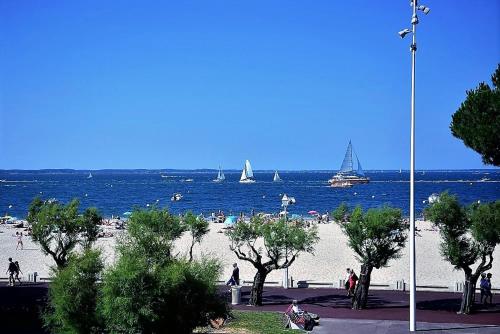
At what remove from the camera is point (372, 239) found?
24.2m

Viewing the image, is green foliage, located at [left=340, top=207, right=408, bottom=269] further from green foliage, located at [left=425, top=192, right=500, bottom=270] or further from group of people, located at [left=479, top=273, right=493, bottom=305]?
group of people, located at [left=479, top=273, right=493, bottom=305]

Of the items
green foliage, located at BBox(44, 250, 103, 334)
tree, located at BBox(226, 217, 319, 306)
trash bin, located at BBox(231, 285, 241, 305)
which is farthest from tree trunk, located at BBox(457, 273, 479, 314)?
green foliage, located at BBox(44, 250, 103, 334)

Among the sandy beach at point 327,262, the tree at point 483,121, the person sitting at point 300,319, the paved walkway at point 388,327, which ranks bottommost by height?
the sandy beach at point 327,262

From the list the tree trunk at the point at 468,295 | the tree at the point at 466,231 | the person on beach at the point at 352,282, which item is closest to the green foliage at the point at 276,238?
the person on beach at the point at 352,282

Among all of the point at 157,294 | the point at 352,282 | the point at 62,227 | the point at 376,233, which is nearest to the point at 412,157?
the point at 376,233

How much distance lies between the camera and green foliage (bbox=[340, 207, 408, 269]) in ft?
78.8

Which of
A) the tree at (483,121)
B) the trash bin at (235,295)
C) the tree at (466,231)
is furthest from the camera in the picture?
the trash bin at (235,295)

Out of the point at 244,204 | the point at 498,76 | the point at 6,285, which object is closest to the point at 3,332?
the point at 6,285

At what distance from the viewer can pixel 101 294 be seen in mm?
15453

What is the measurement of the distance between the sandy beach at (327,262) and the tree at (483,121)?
11.6 metres

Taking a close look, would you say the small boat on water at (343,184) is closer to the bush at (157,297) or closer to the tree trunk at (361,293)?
the tree trunk at (361,293)

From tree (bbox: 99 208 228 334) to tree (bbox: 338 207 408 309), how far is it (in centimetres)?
957

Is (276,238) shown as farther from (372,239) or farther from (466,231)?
(466,231)

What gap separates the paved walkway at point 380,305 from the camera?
2225 centimetres
